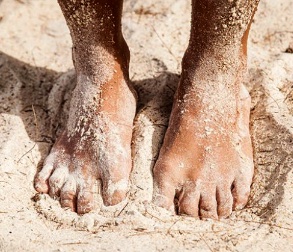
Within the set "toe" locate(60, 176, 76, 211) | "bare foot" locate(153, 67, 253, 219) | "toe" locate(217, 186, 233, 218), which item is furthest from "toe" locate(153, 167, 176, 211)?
"toe" locate(60, 176, 76, 211)

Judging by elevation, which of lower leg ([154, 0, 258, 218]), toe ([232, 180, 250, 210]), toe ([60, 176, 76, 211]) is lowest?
toe ([60, 176, 76, 211])

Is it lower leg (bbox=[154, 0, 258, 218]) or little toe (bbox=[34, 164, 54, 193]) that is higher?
lower leg (bbox=[154, 0, 258, 218])

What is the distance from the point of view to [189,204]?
1582mm

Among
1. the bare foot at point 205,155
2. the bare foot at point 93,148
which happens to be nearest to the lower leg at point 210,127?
the bare foot at point 205,155

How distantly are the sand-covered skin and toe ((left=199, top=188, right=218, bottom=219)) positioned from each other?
0.05m

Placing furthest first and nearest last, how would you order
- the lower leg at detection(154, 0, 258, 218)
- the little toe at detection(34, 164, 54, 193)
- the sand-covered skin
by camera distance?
the little toe at detection(34, 164, 54, 193), the lower leg at detection(154, 0, 258, 218), the sand-covered skin

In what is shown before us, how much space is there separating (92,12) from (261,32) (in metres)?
0.95

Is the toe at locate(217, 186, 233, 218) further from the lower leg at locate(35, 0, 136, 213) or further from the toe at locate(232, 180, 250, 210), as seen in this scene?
the lower leg at locate(35, 0, 136, 213)

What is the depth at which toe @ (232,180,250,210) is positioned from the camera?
1.61 m

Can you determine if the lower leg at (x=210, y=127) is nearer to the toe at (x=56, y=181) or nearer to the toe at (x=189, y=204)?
the toe at (x=189, y=204)

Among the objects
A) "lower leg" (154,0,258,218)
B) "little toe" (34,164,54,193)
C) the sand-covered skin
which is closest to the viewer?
the sand-covered skin

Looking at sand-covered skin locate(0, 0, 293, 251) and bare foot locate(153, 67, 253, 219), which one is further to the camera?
bare foot locate(153, 67, 253, 219)

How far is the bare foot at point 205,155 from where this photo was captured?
1.60 metres

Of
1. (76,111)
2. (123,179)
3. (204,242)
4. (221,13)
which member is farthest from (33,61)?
(204,242)
